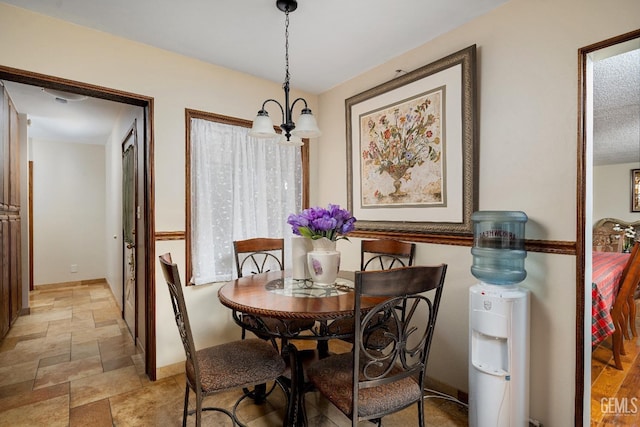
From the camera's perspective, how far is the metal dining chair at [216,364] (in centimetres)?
140

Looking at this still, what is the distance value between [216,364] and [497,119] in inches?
84.7

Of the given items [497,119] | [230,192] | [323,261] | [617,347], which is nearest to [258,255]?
[230,192]

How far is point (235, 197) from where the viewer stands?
279 cm

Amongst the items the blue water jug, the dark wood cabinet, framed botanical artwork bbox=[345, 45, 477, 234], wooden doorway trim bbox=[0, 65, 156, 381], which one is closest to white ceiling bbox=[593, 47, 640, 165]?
framed botanical artwork bbox=[345, 45, 477, 234]

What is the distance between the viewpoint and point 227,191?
275 cm

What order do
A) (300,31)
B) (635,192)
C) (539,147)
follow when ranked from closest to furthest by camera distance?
(539,147) < (300,31) < (635,192)

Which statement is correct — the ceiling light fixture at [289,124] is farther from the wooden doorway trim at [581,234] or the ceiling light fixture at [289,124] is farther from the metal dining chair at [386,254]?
the wooden doorway trim at [581,234]

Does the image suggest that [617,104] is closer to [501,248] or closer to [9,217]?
[501,248]

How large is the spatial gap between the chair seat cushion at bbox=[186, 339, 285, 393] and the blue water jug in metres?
1.29

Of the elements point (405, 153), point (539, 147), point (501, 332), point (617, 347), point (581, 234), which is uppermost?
point (405, 153)

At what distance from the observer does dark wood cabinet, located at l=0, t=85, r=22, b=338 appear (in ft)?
9.46

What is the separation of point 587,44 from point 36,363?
4432mm

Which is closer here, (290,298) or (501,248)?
(290,298)

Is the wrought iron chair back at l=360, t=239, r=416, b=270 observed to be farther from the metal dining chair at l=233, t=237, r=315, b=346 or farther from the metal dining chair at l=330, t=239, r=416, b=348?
the metal dining chair at l=233, t=237, r=315, b=346
